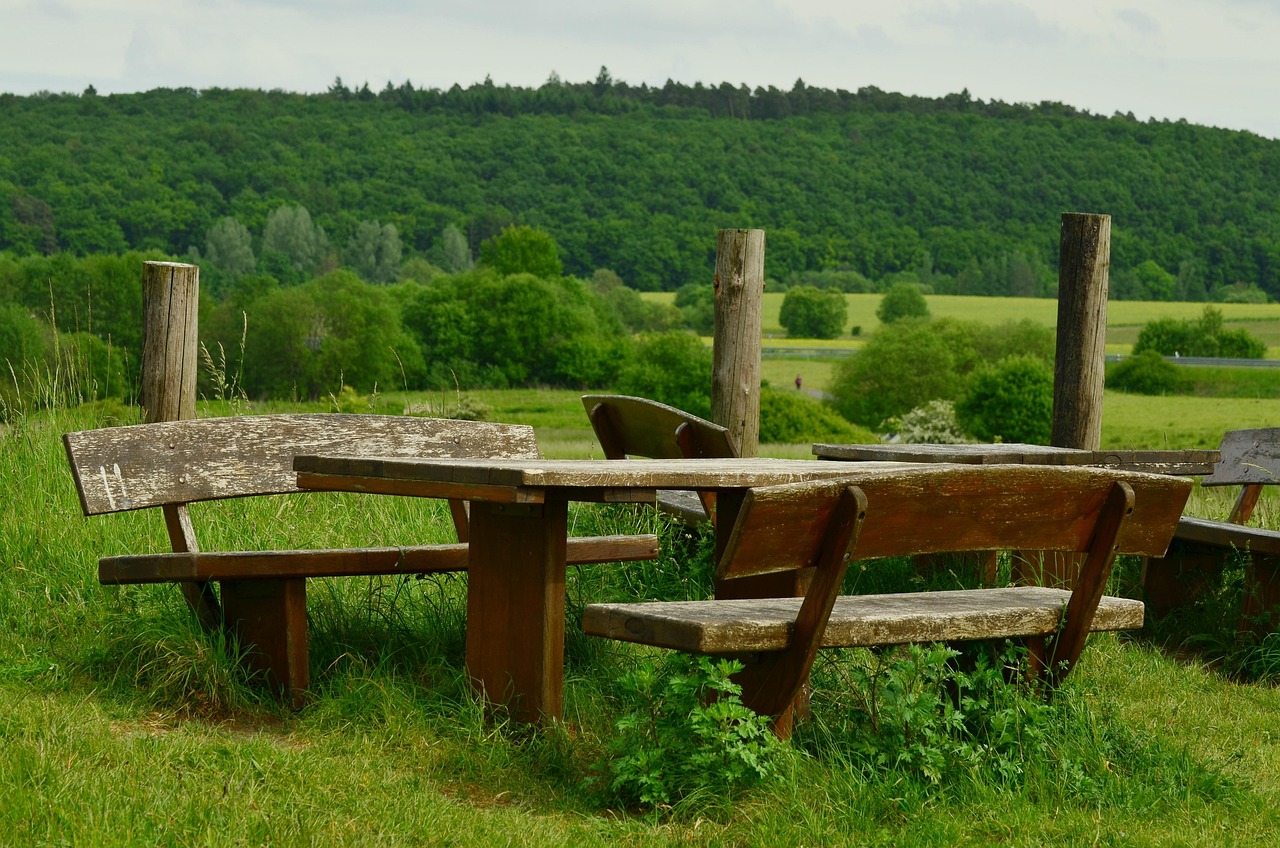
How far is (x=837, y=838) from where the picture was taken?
2.91 meters

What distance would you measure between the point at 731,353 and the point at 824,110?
115 m

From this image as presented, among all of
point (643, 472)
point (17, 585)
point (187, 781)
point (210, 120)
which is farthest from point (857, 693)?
point (210, 120)

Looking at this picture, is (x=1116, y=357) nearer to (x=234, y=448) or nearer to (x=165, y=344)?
(x=165, y=344)

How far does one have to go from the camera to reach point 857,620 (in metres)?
3.22

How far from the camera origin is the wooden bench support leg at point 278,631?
3900 millimetres

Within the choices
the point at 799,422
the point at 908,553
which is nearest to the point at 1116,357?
the point at 799,422

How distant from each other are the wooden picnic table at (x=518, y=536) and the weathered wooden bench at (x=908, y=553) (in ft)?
0.98

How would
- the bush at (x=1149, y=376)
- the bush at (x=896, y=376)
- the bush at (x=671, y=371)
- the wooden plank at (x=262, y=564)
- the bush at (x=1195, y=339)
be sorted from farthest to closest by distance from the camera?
the bush at (x=1195, y=339) < the bush at (x=671, y=371) < the bush at (x=896, y=376) < the bush at (x=1149, y=376) < the wooden plank at (x=262, y=564)

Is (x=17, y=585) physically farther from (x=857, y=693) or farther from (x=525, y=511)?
(x=857, y=693)

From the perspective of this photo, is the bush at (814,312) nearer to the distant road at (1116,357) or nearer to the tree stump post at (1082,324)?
the distant road at (1116,357)

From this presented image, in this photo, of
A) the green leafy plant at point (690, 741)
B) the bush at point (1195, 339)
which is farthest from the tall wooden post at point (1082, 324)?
the bush at point (1195, 339)

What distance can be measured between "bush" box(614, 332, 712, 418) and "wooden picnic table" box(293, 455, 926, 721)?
74137mm

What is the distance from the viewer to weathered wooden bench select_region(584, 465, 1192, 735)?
117 inches

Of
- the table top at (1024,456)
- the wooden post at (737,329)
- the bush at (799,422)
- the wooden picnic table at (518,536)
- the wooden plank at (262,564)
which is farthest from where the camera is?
the bush at (799,422)
